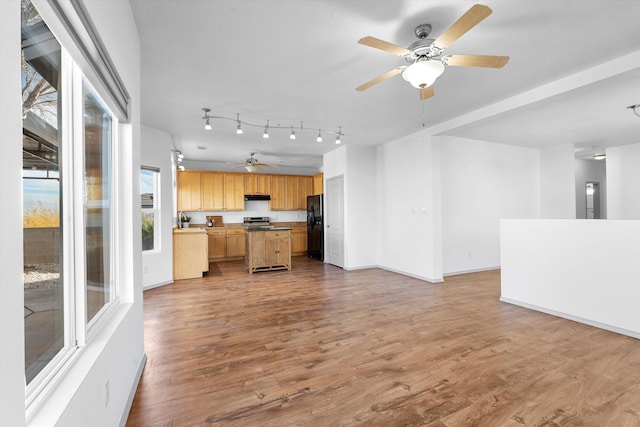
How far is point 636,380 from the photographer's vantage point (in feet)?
7.00

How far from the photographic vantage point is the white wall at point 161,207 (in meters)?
4.76

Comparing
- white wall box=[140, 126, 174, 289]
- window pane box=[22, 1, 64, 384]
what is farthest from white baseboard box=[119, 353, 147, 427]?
white wall box=[140, 126, 174, 289]

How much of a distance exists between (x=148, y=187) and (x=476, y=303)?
547 centimetres

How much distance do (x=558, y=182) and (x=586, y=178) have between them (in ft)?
9.36

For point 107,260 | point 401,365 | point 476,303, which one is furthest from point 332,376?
point 476,303

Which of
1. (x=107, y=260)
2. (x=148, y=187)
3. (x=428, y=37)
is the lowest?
(x=107, y=260)

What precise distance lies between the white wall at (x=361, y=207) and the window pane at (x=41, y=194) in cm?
529

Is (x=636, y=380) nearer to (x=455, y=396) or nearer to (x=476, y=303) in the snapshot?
(x=455, y=396)

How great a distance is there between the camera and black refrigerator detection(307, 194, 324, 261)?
746 centimetres

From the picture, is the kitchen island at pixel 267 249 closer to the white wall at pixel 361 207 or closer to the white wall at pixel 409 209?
the white wall at pixel 361 207

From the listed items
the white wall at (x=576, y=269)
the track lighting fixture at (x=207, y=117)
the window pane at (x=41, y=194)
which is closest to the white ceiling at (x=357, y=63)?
the track lighting fixture at (x=207, y=117)

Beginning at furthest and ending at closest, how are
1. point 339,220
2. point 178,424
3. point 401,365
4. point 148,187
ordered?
point 339,220 < point 148,187 < point 401,365 < point 178,424

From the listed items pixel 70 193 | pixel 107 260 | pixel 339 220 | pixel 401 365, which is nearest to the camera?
pixel 70 193

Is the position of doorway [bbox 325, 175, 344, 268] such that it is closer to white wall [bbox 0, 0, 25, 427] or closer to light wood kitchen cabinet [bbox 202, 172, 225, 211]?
light wood kitchen cabinet [bbox 202, 172, 225, 211]
